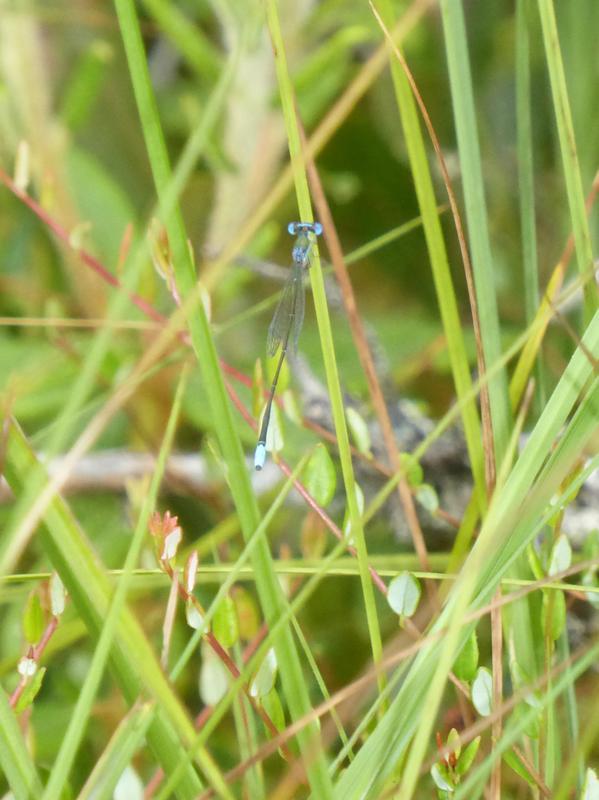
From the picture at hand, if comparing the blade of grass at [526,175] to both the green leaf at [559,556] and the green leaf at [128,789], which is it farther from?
the green leaf at [128,789]

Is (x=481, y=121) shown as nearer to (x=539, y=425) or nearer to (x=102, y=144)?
(x=102, y=144)

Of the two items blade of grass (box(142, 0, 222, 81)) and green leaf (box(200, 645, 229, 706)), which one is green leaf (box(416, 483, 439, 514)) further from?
blade of grass (box(142, 0, 222, 81))

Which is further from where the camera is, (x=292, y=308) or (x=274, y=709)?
(x=292, y=308)

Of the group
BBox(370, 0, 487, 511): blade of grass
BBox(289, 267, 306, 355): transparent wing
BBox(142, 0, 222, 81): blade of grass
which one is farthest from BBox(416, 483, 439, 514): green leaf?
BBox(142, 0, 222, 81): blade of grass

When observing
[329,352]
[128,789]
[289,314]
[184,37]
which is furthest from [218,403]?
[184,37]

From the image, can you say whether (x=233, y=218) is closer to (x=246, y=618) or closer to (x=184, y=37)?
(x=184, y=37)

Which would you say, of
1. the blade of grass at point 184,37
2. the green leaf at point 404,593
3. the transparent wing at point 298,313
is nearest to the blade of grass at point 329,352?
the green leaf at point 404,593

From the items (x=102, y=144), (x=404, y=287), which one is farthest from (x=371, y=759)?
(x=102, y=144)

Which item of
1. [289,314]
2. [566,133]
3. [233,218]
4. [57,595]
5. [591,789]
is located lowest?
[591,789]
